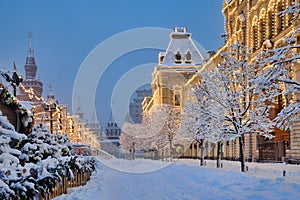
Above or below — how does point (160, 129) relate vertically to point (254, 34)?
below

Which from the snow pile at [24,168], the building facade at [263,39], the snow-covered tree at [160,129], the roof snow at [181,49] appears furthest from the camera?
the roof snow at [181,49]

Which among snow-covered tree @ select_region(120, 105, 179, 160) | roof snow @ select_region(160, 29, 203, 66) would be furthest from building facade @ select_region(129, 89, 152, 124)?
snow-covered tree @ select_region(120, 105, 179, 160)

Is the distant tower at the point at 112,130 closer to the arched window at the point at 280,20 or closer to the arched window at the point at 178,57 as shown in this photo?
the arched window at the point at 178,57

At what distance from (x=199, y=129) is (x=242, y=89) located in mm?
7412

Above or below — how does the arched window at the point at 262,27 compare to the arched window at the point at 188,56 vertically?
below

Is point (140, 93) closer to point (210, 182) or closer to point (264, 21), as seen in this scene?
point (264, 21)

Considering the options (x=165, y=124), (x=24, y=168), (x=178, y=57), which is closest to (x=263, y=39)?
(x=165, y=124)

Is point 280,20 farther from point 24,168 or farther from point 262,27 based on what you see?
point 24,168

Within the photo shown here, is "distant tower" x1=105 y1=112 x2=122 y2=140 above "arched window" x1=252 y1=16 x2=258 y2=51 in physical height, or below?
below

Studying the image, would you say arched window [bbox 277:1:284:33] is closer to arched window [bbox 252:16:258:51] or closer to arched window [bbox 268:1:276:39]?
arched window [bbox 268:1:276:39]

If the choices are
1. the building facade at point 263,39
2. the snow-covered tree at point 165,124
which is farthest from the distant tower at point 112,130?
the snow-covered tree at point 165,124

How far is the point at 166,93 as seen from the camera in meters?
91.8

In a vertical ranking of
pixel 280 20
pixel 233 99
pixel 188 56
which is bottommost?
pixel 233 99

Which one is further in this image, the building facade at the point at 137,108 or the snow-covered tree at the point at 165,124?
the building facade at the point at 137,108
